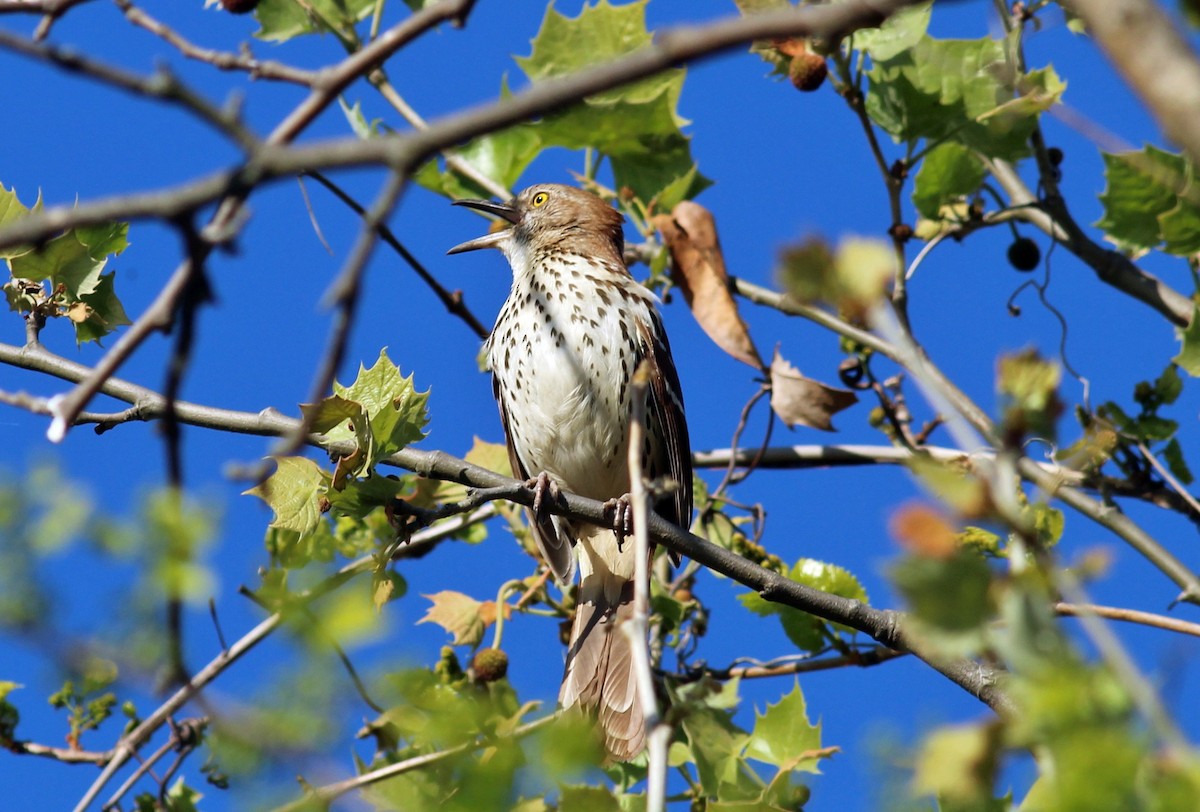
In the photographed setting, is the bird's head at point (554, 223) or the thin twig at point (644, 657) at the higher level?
the bird's head at point (554, 223)

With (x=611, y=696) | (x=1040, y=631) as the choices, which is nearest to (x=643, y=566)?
(x=1040, y=631)

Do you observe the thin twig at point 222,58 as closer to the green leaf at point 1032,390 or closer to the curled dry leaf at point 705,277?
the green leaf at point 1032,390

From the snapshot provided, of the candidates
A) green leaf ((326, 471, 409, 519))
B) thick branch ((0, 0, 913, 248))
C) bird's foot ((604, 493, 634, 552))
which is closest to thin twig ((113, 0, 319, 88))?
thick branch ((0, 0, 913, 248))

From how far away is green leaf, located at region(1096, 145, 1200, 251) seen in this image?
4.38 meters

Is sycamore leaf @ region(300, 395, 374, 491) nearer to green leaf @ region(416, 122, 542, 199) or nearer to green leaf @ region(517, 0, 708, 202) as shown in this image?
green leaf @ region(517, 0, 708, 202)

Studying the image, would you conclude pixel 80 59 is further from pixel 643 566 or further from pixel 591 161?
pixel 591 161

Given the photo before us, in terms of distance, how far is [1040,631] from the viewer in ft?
4.22

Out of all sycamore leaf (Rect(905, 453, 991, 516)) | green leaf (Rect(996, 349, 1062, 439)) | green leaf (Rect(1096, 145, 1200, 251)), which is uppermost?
green leaf (Rect(1096, 145, 1200, 251))

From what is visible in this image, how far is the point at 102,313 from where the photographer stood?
3936 millimetres

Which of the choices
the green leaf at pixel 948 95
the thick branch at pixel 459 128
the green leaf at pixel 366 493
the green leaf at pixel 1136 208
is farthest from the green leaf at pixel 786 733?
the thick branch at pixel 459 128

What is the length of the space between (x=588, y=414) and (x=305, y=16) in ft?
5.96

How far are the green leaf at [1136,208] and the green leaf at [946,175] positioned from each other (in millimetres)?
502

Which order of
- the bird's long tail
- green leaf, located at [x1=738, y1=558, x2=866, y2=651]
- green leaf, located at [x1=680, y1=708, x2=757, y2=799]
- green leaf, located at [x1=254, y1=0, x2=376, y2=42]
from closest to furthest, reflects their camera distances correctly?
green leaf, located at [x1=680, y1=708, x2=757, y2=799] < green leaf, located at [x1=738, y1=558, x2=866, y2=651] < the bird's long tail < green leaf, located at [x1=254, y1=0, x2=376, y2=42]

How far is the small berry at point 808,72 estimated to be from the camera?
449 cm
